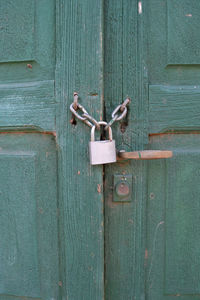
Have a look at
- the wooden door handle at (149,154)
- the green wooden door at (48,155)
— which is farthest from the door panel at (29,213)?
the wooden door handle at (149,154)

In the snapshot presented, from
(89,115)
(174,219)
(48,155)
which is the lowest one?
(174,219)

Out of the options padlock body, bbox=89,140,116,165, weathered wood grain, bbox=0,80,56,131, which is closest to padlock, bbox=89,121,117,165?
padlock body, bbox=89,140,116,165

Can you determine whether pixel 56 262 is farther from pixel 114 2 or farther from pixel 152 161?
pixel 114 2

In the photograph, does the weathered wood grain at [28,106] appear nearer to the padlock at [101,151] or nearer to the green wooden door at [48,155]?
the green wooden door at [48,155]

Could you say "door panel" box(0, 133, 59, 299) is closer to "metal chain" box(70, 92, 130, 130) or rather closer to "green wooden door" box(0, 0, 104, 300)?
"green wooden door" box(0, 0, 104, 300)

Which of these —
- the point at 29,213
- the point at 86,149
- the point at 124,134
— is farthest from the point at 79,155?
the point at 29,213

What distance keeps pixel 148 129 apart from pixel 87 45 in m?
0.28

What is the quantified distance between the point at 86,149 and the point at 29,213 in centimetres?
26

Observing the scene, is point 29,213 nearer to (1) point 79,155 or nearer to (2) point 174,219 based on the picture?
(1) point 79,155

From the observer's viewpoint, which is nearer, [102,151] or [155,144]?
[102,151]

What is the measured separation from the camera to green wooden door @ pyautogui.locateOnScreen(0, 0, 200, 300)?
1.95 feet

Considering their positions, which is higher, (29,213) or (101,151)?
(101,151)

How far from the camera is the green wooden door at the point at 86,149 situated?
595 millimetres

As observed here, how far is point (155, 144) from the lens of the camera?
2.10 feet
